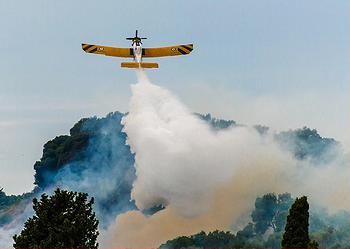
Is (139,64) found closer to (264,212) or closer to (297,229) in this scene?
(264,212)

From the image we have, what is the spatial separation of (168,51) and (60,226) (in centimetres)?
5283

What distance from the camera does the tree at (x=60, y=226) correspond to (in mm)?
64875

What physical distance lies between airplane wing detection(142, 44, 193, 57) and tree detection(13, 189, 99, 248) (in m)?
48.1

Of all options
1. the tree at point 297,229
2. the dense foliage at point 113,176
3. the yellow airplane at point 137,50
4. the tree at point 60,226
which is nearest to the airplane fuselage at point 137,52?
the yellow airplane at point 137,50

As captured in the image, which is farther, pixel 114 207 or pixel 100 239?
pixel 114 207

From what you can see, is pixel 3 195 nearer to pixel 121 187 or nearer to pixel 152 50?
pixel 121 187

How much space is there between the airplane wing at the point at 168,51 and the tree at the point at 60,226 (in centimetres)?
4807

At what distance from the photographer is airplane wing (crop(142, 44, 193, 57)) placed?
113 metres

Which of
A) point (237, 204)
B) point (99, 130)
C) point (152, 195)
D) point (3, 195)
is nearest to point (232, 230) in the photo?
point (237, 204)

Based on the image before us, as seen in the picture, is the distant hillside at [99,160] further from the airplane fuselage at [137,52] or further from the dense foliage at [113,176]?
the airplane fuselage at [137,52]

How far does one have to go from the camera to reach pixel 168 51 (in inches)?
4513

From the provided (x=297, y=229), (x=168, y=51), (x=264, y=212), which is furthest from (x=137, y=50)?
(x=297, y=229)

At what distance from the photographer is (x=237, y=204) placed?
122 metres

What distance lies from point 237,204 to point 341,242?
16.1m
